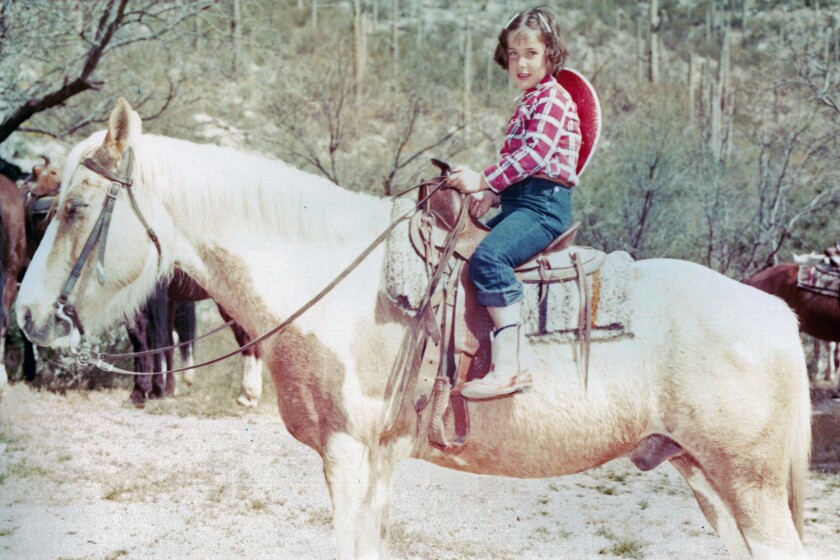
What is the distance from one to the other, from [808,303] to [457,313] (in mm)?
6664

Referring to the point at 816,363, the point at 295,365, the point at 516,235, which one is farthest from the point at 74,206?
the point at 816,363

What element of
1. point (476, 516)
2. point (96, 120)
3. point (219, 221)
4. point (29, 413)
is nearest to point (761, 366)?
point (219, 221)

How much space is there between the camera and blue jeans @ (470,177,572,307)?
2688 millimetres

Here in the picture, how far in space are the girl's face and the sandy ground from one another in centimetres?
289

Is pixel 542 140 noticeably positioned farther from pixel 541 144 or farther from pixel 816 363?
pixel 816 363

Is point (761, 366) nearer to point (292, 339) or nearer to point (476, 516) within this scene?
point (292, 339)

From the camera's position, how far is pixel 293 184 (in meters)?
2.94

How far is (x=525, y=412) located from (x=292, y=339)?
2.99 feet

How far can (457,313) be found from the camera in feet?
9.16

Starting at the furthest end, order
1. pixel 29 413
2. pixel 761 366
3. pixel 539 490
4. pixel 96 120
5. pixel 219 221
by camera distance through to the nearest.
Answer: pixel 96 120 → pixel 29 413 → pixel 539 490 → pixel 219 221 → pixel 761 366

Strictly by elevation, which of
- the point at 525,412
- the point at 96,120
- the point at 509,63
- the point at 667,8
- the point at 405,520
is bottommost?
the point at 405,520

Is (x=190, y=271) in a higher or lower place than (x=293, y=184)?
lower

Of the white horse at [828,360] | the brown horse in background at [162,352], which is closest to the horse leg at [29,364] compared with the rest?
the brown horse in background at [162,352]

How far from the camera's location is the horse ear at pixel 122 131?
2746 mm
